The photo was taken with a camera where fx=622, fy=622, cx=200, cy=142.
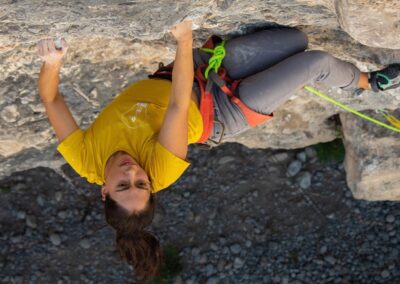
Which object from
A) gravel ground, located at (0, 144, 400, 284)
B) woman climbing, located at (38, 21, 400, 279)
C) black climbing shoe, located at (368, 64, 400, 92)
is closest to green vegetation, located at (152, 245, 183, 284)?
gravel ground, located at (0, 144, 400, 284)

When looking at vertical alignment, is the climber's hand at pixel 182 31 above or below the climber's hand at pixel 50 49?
above

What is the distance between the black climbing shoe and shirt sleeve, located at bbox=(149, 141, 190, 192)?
178 cm

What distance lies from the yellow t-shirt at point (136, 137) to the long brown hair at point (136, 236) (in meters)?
0.21

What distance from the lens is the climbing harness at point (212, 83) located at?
439 cm

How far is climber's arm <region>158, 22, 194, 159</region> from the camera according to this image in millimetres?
3566

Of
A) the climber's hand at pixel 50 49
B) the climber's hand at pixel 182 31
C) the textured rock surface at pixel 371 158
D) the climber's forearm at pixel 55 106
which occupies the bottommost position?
the textured rock surface at pixel 371 158

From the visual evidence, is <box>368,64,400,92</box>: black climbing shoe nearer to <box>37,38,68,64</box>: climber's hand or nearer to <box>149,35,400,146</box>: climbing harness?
<box>149,35,400,146</box>: climbing harness

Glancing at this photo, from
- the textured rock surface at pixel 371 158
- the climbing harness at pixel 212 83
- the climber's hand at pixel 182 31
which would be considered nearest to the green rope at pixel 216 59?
the climbing harness at pixel 212 83

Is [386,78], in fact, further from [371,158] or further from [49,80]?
[49,80]

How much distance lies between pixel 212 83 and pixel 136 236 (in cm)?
121

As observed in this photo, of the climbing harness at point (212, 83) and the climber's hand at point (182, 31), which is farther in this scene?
the climbing harness at point (212, 83)

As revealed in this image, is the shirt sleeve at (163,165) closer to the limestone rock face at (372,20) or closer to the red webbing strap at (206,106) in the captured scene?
the red webbing strap at (206,106)

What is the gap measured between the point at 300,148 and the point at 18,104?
10.5 feet

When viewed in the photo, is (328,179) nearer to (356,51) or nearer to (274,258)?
(274,258)
